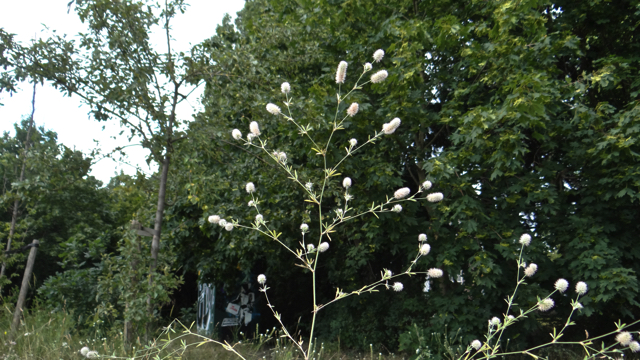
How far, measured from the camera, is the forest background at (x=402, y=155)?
4770mm

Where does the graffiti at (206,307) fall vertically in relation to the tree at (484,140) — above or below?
below

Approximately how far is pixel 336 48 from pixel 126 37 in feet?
13.8

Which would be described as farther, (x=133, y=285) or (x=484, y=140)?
(x=484, y=140)

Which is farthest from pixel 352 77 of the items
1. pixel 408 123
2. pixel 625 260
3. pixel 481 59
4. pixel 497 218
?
pixel 625 260

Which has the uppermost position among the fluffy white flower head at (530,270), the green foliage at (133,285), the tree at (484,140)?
the tree at (484,140)

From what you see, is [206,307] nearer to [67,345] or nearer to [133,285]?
[67,345]

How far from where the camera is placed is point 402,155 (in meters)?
7.66

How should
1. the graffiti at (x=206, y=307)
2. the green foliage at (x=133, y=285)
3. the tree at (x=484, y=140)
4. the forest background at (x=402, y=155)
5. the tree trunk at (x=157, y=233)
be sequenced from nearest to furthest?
the green foliage at (x=133, y=285) < the tree trunk at (x=157, y=233) < the forest background at (x=402, y=155) < the tree at (x=484, y=140) < the graffiti at (x=206, y=307)

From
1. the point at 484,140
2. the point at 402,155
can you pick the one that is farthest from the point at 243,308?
the point at 484,140

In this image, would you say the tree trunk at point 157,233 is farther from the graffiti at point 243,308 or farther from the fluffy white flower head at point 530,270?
the graffiti at point 243,308

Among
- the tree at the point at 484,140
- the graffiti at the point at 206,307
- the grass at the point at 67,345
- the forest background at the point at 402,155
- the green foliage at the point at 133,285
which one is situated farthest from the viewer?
the graffiti at the point at 206,307

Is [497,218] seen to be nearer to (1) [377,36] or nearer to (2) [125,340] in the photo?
(1) [377,36]

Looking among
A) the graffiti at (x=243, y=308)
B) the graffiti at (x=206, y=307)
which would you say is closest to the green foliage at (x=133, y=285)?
the graffiti at (x=206, y=307)

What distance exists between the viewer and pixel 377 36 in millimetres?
6836
